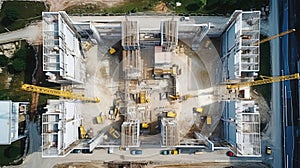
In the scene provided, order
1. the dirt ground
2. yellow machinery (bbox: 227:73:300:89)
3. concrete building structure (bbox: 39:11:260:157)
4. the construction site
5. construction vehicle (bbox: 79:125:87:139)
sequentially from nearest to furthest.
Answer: concrete building structure (bbox: 39:11:260:157) < the construction site < yellow machinery (bbox: 227:73:300:89) < construction vehicle (bbox: 79:125:87:139) < the dirt ground

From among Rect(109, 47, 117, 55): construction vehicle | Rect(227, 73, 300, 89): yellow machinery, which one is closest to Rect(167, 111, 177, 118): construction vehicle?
Rect(227, 73, 300, 89): yellow machinery

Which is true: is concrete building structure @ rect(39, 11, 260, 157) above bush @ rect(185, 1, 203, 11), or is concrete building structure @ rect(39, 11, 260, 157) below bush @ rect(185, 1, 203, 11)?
below

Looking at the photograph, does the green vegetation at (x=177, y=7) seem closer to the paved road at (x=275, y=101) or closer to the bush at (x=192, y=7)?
the bush at (x=192, y=7)

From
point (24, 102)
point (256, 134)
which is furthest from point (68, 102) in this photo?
point (256, 134)

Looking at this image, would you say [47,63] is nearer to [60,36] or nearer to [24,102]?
[60,36]

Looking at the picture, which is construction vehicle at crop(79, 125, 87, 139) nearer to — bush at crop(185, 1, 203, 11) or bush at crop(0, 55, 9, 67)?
bush at crop(0, 55, 9, 67)

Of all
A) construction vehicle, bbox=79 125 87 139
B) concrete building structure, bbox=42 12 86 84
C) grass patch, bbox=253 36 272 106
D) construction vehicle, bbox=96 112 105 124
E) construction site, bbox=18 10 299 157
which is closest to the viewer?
concrete building structure, bbox=42 12 86 84
